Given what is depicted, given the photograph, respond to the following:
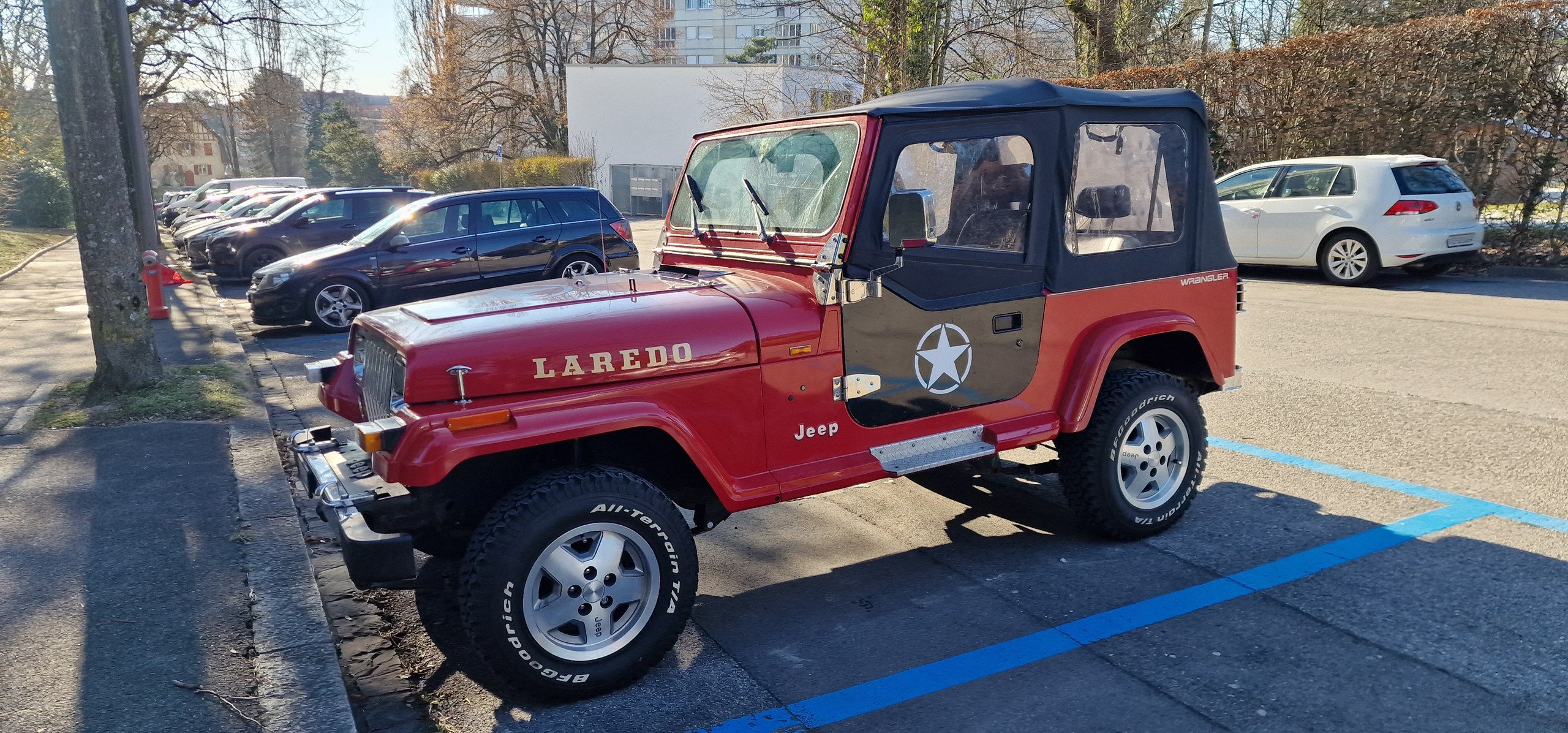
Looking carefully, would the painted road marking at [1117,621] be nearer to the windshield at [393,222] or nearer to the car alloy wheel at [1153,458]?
the car alloy wheel at [1153,458]

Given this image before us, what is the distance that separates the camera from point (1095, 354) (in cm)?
460

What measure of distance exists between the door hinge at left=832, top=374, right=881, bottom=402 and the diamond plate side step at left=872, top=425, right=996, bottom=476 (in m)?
0.25

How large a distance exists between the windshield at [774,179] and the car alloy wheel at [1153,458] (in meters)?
1.81

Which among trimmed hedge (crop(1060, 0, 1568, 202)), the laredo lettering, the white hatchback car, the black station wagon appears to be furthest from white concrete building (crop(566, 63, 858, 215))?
the laredo lettering

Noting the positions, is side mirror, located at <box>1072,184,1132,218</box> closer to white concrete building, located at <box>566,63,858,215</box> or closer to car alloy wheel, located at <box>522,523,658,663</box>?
car alloy wheel, located at <box>522,523,658,663</box>

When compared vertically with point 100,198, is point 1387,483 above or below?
below

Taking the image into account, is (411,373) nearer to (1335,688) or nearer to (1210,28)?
(1335,688)

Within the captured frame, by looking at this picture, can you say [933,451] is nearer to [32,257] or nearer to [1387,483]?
[1387,483]

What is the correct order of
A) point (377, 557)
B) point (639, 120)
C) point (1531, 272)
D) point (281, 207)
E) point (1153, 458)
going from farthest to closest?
point (639, 120) → point (281, 207) → point (1531, 272) → point (1153, 458) → point (377, 557)

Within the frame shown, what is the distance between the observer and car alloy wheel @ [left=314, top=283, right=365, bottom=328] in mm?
11859

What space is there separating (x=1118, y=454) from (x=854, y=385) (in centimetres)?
144

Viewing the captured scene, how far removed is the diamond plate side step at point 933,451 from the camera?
4160 mm

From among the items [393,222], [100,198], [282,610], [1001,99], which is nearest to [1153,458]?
[1001,99]

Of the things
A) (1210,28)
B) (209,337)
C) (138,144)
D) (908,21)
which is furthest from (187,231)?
(1210,28)
